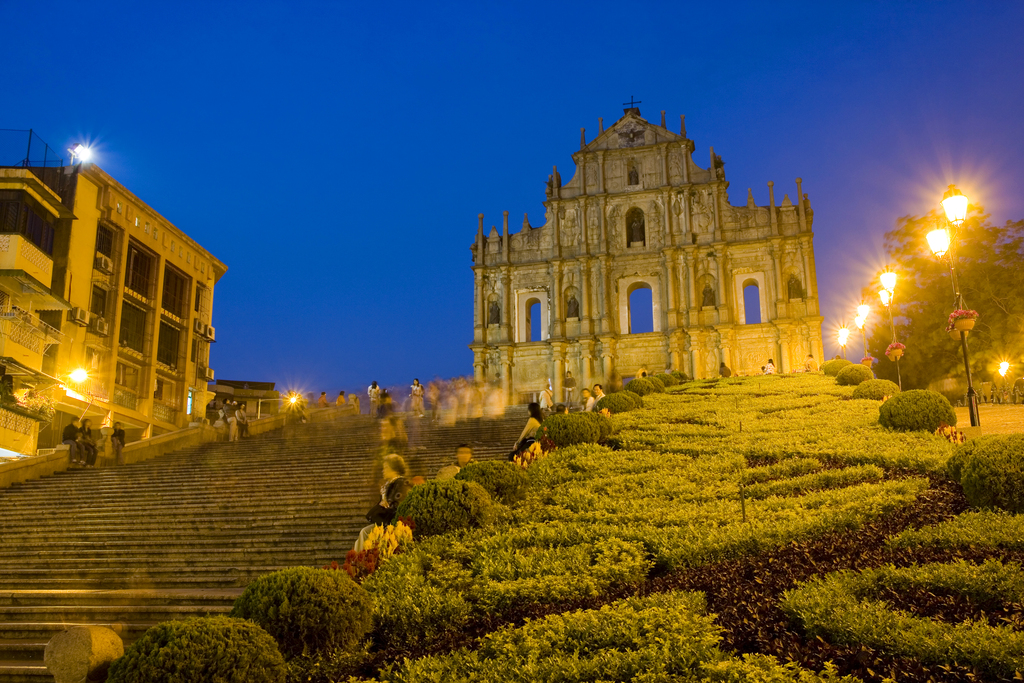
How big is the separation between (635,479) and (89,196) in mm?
27777

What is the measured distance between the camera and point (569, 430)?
17.1 metres

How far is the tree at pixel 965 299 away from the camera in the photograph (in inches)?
1345

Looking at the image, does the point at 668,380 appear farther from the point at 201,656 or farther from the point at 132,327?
the point at 201,656

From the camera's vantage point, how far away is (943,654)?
6.28 m

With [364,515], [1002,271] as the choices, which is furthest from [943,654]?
[1002,271]

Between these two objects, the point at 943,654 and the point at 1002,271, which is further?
the point at 1002,271

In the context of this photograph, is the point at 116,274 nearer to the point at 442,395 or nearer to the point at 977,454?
the point at 442,395

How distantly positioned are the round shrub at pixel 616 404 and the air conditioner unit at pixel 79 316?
801 inches

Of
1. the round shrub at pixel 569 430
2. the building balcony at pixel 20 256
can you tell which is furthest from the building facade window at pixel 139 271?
the round shrub at pixel 569 430

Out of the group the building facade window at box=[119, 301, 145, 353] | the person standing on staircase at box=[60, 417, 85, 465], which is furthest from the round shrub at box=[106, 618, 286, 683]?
the building facade window at box=[119, 301, 145, 353]

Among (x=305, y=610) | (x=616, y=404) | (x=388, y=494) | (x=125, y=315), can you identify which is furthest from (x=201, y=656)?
(x=125, y=315)

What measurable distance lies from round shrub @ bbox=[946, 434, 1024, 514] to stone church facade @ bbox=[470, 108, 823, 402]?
3349 centimetres

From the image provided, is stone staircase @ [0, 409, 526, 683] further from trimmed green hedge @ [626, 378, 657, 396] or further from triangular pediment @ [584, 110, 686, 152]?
triangular pediment @ [584, 110, 686, 152]

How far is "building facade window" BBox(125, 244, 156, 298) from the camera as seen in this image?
3544 cm
